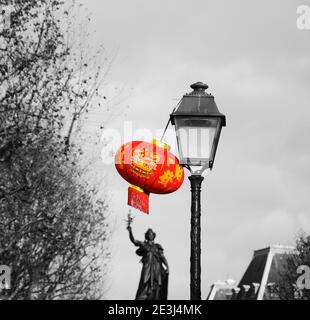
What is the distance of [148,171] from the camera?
16.2 metres

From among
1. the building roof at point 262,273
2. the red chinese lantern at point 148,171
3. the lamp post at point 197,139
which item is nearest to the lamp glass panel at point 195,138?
the lamp post at point 197,139

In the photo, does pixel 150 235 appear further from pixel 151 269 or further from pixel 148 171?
pixel 148 171

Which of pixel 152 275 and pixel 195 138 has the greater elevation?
pixel 195 138

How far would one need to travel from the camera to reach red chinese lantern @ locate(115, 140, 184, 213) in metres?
16.1

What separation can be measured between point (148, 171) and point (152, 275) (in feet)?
6.92

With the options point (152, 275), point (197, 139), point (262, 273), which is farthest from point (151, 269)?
point (262, 273)

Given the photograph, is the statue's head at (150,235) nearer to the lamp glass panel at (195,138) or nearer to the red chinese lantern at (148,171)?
the red chinese lantern at (148,171)

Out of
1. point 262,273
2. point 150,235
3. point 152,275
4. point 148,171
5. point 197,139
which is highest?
point 262,273

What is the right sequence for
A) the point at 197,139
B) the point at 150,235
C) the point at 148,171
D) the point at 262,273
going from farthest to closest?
the point at 262,273 < the point at 148,171 < the point at 150,235 < the point at 197,139

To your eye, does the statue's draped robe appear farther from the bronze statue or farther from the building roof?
the building roof

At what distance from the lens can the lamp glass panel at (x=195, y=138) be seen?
43.7ft

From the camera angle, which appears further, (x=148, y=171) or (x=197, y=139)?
(x=148, y=171)
